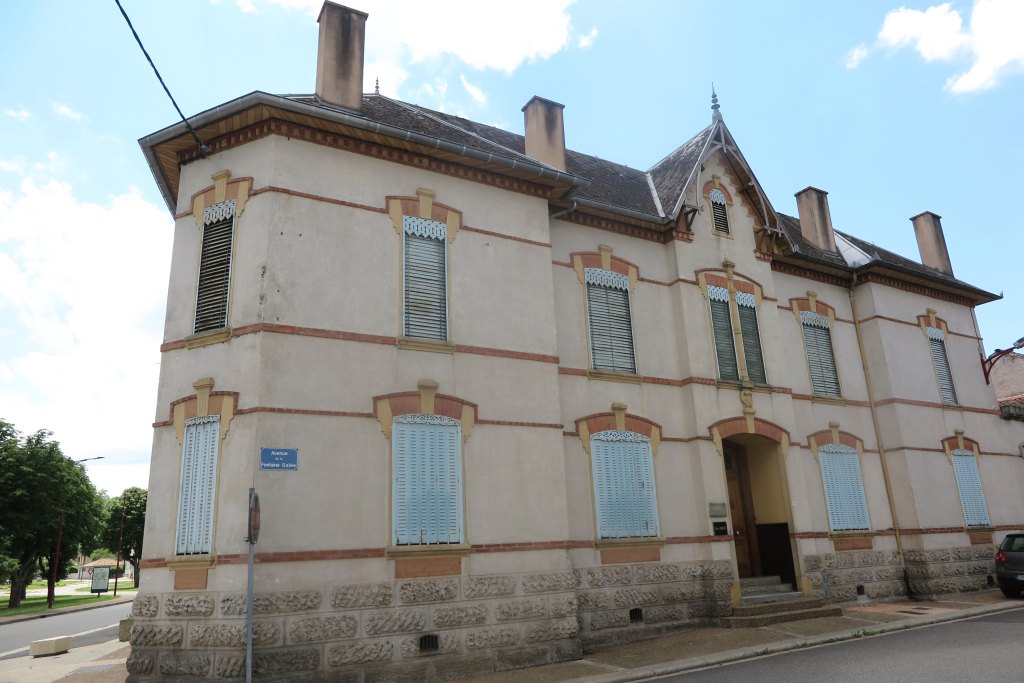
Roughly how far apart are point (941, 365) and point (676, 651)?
14.0 meters

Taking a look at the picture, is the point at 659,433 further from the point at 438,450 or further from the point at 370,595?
the point at 370,595

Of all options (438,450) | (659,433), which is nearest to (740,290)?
(659,433)

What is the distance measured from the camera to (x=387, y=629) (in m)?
10.5

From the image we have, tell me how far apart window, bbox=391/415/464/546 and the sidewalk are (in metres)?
2.33

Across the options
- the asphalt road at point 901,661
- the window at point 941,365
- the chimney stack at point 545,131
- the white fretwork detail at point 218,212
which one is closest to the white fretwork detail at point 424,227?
the white fretwork detail at point 218,212

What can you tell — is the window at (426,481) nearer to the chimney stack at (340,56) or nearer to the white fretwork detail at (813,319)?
the chimney stack at (340,56)

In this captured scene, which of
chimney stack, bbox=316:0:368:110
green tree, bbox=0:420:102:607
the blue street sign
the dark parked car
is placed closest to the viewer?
the blue street sign

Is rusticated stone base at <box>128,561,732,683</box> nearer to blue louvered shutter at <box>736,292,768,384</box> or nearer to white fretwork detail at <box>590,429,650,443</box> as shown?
white fretwork detail at <box>590,429,650,443</box>

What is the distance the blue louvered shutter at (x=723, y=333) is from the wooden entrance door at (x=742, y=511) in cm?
195

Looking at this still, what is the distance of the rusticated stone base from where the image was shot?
9.70 meters

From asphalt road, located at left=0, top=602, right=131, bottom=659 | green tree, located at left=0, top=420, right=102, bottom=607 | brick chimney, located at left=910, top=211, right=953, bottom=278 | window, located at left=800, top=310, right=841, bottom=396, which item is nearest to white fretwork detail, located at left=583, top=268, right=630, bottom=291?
window, located at left=800, top=310, right=841, bottom=396

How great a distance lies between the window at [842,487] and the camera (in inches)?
676

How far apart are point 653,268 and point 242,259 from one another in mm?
8940

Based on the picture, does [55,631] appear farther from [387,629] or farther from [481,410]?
[481,410]
